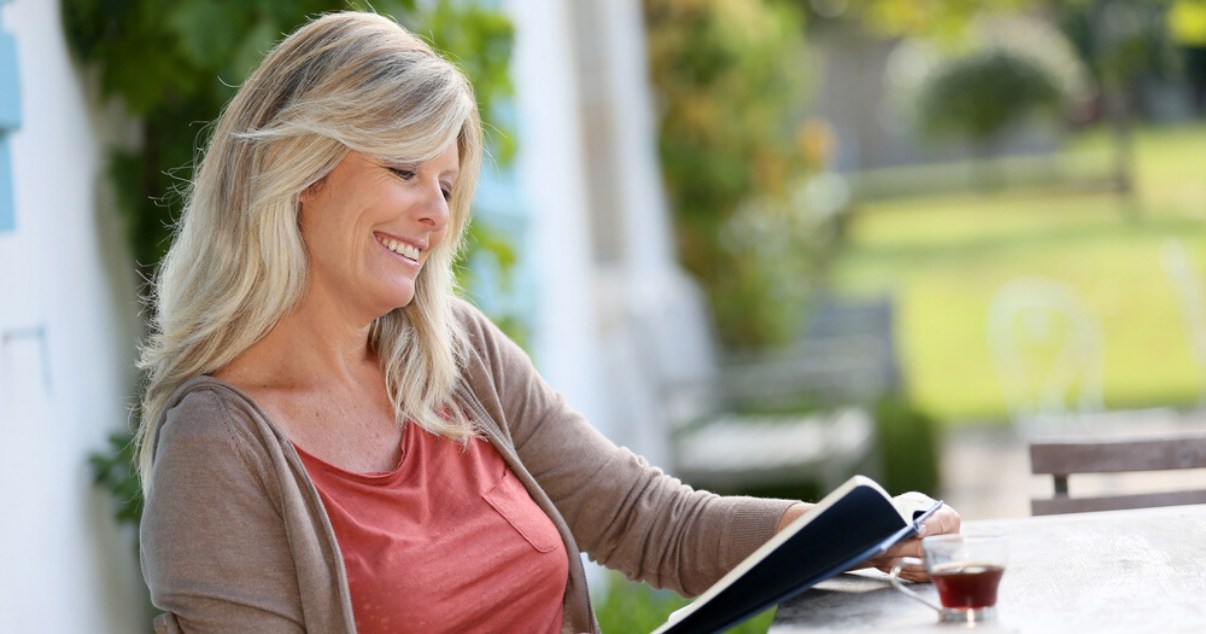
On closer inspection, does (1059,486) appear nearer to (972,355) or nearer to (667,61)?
(667,61)

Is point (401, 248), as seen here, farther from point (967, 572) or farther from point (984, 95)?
point (984, 95)

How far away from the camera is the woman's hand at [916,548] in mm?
1448

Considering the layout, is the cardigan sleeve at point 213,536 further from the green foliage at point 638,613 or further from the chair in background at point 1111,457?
the green foliage at point 638,613

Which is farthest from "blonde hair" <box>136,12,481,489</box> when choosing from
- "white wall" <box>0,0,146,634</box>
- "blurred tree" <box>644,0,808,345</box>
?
"blurred tree" <box>644,0,808,345</box>

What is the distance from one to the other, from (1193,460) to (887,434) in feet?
12.4

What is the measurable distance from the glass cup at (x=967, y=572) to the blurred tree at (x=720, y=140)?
19.7 ft

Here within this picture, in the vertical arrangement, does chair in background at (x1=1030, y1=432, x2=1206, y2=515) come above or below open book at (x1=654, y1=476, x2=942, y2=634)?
below

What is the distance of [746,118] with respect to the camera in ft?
25.0

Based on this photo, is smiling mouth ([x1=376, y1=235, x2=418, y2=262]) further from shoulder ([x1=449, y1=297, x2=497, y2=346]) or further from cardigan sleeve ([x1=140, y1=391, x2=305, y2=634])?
cardigan sleeve ([x1=140, y1=391, x2=305, y2=634])

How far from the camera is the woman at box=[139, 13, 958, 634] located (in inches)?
55.8

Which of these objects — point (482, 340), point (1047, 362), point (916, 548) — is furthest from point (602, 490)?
point (1047, 362)

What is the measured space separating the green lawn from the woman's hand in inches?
178

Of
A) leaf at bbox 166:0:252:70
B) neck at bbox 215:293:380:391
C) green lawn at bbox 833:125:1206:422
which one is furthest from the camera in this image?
green lawn at bbox 833:125:1206:422

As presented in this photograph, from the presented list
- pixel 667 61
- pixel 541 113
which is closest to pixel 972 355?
pixel 667 61
